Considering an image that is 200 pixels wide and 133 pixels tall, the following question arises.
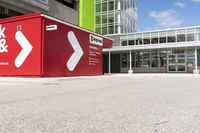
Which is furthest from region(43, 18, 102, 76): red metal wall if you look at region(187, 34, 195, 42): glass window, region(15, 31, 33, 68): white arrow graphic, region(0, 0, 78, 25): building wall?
region(187, 34, 195, 42): glass window

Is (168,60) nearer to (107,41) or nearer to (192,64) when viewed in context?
(192,64)

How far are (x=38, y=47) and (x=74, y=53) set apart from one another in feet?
14.7

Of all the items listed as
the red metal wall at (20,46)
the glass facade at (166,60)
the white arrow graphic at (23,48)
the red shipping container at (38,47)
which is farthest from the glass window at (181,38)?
the white arrow graphic at (23,48)

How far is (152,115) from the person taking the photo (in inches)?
213

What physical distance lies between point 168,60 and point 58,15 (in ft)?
57.3

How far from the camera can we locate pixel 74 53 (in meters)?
23.7

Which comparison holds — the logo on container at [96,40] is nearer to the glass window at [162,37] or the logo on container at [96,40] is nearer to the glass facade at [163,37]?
the glass facade at [163,37]

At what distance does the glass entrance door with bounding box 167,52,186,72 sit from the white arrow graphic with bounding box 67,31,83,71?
20.6 meters

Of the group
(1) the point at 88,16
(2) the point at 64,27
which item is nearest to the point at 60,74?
(2) the point at 64,27

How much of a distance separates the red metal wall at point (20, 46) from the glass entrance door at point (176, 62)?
26138mm

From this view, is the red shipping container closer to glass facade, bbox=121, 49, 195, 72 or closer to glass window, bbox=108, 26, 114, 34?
glass facade, bbox=121, 49, 195, 72

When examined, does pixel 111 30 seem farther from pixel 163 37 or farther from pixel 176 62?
pixel 176 62

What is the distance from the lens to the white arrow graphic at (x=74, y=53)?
2298cm

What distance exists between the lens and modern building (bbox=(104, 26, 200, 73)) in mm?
36625
